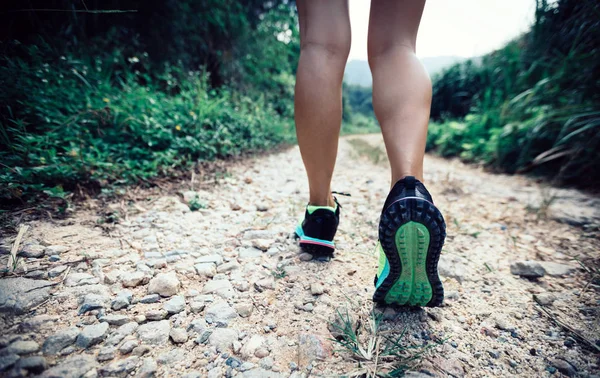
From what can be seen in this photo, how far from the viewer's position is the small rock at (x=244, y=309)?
0.87 metres

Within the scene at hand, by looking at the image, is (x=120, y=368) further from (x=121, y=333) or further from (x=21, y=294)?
(x=21, y=294)

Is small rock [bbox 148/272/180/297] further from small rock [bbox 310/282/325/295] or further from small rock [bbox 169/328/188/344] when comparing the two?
small rock [bbox 310/282/325/295]

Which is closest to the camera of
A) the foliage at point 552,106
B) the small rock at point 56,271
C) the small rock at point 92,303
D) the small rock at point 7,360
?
the small rock at point 7,360

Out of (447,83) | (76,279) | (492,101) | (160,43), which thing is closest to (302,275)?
(76,279)

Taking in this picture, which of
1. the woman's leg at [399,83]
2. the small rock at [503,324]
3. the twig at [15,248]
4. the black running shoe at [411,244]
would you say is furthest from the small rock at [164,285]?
the small rock at [503,324]

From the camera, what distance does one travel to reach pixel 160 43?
3.26 m

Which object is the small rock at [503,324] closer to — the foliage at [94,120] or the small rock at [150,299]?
the small rock at [150,299]

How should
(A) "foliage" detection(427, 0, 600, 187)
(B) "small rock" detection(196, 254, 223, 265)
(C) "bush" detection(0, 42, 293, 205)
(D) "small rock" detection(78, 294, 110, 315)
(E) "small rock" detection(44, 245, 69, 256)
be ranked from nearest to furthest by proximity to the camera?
1. (D) "small rock" detection(78, 294, 110, 315)
2. (E) "small rock" detection(44, 245, 69, 256)
3. (B) "small rock" detection(196, 254, 223, 265)
4. (C) "bush" detection(0, 42, 293, 205)
5. (A) "foliage" detection(427, 0, 600, 187)

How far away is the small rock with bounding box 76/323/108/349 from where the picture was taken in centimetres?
69

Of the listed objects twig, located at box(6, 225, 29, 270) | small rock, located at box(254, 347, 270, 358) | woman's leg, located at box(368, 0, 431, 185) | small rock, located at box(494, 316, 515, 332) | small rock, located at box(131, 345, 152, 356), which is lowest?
small rock, located at box(494, 316, 515, 332)

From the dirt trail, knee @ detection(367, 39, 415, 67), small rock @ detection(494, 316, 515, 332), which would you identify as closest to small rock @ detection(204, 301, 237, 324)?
the dirt trail

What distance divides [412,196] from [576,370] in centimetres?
62

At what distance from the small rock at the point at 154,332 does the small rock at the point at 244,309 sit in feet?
0.67

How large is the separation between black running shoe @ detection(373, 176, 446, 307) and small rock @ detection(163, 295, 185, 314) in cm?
63
